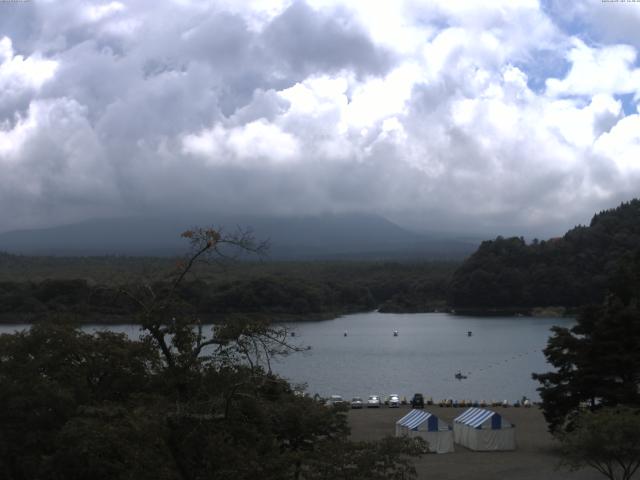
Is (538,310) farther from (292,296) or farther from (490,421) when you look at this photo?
(490,421)

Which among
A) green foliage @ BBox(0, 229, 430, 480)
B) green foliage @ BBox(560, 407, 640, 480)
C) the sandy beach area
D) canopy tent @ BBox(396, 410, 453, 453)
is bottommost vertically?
the sandy beach area

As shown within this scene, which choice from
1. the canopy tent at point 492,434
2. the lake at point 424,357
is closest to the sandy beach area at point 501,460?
the canopy tent at point 492,434

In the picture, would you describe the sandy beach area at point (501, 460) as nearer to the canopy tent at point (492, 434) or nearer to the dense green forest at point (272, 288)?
the canopy tent at point (492, 434)

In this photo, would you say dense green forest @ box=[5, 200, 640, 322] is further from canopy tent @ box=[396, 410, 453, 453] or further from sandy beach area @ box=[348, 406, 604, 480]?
canopy tent @ box=[396, 410, 453, 453]

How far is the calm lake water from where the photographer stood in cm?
4122

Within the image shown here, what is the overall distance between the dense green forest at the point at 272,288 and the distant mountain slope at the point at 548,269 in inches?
279

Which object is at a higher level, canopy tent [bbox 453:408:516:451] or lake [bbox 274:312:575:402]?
canopy tent [bbox 453:408:516:451]

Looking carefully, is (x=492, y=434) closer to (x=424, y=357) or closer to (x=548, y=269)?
(x=424, y=357)

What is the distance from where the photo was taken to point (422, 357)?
55.4m

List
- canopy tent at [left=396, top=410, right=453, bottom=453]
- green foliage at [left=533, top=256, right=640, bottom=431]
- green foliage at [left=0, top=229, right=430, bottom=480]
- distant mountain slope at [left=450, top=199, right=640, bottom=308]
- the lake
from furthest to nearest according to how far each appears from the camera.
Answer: distant mountain slope at [left=450, top=199, right=640, bottom=308] → the lake → canopy tent at [left=396, top=410, right=453, bottom=453] → green foliage at [left=533, top=256, right=640, bottom=431] → green foliage at [left=0, top=229, right=430, bottom=480]

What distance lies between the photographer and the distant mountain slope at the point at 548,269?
286 feet

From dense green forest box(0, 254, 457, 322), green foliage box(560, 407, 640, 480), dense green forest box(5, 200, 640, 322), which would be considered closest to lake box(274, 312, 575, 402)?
dense green forest box(0, 254, 457, 322)

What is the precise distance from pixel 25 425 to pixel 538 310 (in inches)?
3115

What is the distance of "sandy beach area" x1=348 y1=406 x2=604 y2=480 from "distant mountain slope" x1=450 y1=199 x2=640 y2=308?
203ft
